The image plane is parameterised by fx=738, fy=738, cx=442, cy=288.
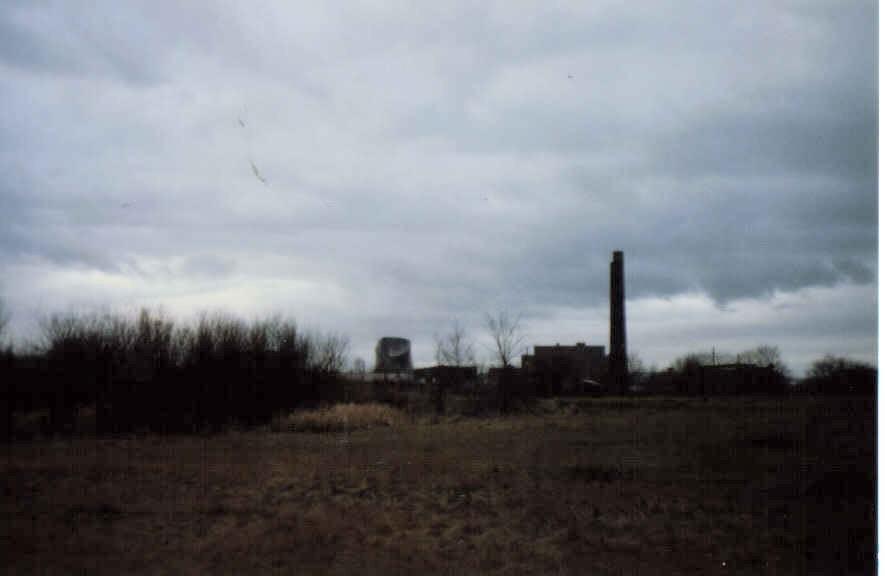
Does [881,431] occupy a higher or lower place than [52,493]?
higher

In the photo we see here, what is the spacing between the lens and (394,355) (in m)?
58.1

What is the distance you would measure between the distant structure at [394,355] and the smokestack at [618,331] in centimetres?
1729

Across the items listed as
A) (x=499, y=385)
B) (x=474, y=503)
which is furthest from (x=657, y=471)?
(x=499, y=385)

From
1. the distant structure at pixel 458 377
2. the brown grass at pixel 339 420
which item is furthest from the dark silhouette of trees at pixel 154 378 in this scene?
the distant structure at pixel 458 377

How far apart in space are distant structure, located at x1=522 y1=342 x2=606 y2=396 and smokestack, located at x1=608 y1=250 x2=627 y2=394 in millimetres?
4292

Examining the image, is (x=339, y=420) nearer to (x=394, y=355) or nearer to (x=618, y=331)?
(x=618, y=331)

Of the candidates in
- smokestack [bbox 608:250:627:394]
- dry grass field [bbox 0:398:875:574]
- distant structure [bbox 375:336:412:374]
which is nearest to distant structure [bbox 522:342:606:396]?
smokestack [bbox 608:250:627:394]

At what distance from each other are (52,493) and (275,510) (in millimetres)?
3727

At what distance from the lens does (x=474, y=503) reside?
9.41 metres

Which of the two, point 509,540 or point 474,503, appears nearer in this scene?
point 509,540

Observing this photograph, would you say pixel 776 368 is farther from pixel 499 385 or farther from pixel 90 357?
pixel 90 357

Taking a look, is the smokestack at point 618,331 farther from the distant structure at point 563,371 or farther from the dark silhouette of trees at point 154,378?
the dark silhouette of trees at point 154,378

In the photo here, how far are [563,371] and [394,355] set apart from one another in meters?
13.2

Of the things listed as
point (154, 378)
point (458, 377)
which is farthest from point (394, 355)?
point (154, 378)
